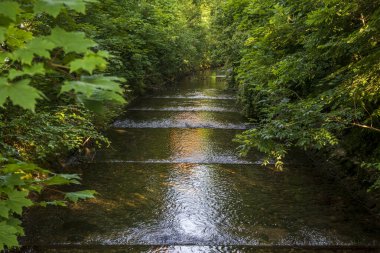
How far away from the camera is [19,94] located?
127 centimetres

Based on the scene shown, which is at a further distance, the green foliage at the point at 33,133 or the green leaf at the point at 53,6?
the green foliage at the point at 33,133

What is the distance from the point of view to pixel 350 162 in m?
6.88

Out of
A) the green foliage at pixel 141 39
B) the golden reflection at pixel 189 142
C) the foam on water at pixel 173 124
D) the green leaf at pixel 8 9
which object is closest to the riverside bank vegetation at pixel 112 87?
the green leaf at pixel 8 9

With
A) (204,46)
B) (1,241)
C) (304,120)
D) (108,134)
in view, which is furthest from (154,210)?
(204,46)

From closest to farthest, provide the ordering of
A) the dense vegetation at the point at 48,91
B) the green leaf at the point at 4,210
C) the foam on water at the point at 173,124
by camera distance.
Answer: the dense vegetation at the point at 48,91, the green leaf at the point at 4,210, the foam on water at the point at 173,124

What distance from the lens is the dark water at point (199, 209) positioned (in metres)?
4.89

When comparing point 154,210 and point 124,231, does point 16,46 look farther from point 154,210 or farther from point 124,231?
point 154,210

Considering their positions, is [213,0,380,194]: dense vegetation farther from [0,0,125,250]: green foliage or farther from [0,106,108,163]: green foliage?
[0,106,108,163]: green foliage

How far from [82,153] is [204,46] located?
2939cm

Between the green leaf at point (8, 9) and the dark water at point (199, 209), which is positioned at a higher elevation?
the green leaf at point (8, 9)

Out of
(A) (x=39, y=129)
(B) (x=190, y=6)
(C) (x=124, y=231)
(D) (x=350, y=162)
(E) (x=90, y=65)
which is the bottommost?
(C) (x=124, y=231)

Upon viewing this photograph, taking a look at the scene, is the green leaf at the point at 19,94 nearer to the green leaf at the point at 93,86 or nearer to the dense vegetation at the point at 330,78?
the green leaf at the point at 93,86

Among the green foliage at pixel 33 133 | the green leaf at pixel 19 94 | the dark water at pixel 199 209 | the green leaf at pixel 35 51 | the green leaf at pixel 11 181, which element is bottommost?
the dark water at pixel 199 209

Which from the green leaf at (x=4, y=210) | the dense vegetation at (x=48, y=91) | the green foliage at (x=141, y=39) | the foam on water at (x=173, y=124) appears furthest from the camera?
the foam on water at (x=173, y=124)
